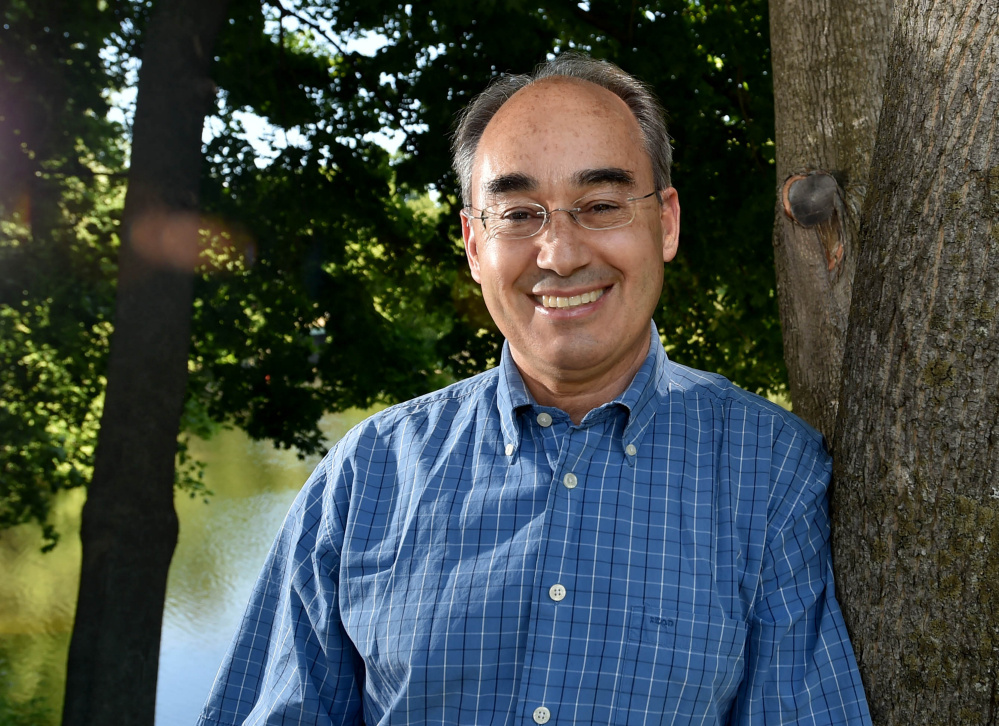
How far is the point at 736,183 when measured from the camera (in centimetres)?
829

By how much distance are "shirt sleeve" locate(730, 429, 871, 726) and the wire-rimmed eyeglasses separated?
0.59m

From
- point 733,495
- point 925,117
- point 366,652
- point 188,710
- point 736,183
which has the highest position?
point 736,183

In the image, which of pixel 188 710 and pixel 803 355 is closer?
pixel 803 355

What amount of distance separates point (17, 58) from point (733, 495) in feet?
28.3

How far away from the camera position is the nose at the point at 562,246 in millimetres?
2008

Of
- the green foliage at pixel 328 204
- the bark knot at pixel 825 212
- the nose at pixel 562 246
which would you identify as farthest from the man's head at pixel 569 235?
the green foliage at pixel 328 204

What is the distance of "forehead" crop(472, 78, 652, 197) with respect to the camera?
2.03 meters

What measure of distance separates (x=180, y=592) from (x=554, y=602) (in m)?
14.1

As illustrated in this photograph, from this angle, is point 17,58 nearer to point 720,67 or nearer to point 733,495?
point 720,67

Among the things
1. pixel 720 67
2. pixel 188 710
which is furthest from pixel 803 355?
pixel 188 710

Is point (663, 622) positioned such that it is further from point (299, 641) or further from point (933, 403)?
point (299, 641)

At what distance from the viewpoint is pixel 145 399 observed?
6152 mm

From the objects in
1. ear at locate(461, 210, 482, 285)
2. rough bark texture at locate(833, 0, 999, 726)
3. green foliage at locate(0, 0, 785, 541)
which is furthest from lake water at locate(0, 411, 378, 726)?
rough bark texture at locate(833, 0, 999, 726)

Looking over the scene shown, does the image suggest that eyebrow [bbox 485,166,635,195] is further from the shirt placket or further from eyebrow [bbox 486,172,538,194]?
the shirt placket
